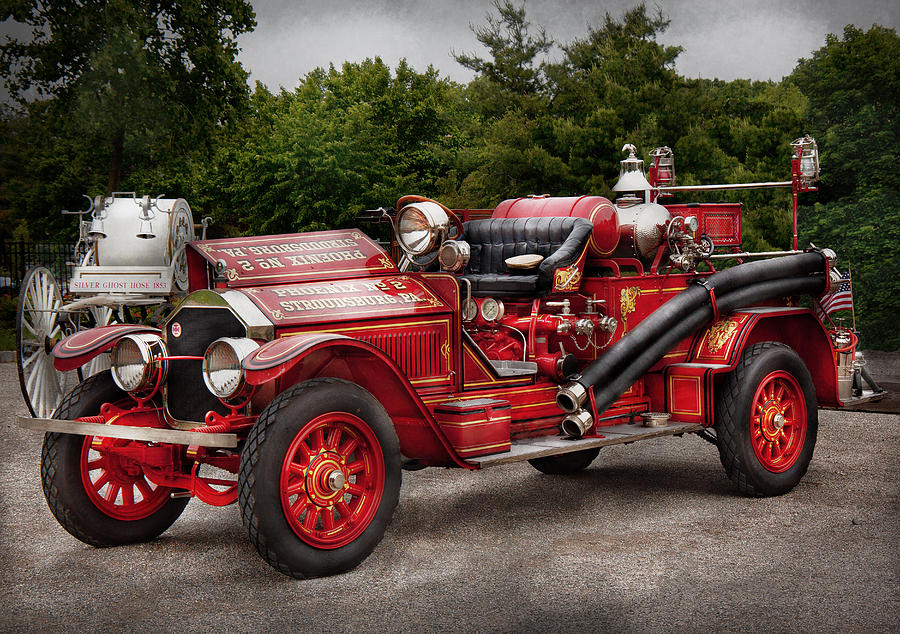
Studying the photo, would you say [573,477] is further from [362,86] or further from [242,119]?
[362,86]

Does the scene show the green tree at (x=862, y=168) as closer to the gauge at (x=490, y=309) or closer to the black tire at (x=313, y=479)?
the gauge at (x=490, y=309)

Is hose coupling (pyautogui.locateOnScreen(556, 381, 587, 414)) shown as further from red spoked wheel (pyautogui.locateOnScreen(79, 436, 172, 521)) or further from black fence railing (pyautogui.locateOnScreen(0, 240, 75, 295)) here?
black fence railing (pyautogui.locateOnScreen(0, 240, 75, 295))

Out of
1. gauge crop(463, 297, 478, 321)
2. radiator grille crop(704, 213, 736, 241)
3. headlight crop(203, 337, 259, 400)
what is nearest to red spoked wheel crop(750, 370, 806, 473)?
radiator grille crop(704, 213, 736, 241)

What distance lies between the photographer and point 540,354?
580cm

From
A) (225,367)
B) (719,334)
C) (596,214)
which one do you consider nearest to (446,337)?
(225,367)

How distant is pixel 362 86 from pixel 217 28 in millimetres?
10532

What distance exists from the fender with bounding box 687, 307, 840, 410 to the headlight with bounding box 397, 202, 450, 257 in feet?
6.40

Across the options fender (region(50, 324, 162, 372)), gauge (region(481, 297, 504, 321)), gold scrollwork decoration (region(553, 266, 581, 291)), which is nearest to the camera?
fender (region(50, 324, 162, 372))

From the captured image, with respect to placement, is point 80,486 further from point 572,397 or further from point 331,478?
point 572,397

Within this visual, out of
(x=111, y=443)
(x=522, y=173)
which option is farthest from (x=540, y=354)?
(x=522, y=173)

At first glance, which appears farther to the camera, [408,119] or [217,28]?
Result: [408,119]

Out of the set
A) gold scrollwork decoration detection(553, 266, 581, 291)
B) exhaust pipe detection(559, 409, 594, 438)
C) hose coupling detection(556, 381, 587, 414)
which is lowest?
exhaust pipe detection(559, 409, 594, 438)

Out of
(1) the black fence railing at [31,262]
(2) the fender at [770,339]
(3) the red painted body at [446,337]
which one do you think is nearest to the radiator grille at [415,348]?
(3) the red painted body at [446,337]

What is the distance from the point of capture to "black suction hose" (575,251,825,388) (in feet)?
18.7
